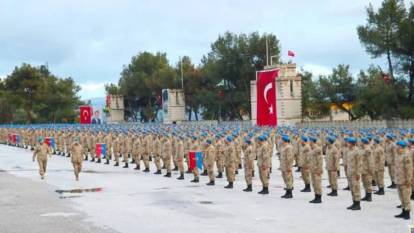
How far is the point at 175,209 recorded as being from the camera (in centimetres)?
1481

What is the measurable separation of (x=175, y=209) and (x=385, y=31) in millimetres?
41578

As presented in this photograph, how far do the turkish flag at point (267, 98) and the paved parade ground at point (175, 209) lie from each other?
27588 millimetres

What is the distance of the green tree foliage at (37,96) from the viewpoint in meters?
87.2

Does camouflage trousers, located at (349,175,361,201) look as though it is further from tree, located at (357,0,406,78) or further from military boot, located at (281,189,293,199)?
tree, located at (357,0,406,78)

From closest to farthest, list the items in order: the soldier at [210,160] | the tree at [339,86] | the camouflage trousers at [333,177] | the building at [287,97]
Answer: the camouflage trousers at [333,177] → the soldier at [210,160] → the building at [287,97] → the tree at [339,86]

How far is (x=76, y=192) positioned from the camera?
1880 centimetres

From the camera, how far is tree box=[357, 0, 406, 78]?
2045 inches

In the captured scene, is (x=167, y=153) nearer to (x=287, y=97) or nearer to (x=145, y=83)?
(x=287, y=97)

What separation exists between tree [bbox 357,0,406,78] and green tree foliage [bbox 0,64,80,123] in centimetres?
4789

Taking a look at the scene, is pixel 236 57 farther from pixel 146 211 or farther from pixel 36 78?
pixel 146 211

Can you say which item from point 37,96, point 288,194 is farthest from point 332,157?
point 37,96

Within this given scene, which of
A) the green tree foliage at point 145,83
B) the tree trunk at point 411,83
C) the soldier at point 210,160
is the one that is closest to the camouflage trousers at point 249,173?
the soldier at point 210,160

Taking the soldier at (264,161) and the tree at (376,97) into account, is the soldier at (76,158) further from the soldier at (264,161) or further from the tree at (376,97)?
the tree at (376,97)

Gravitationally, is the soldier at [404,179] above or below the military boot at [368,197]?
above
